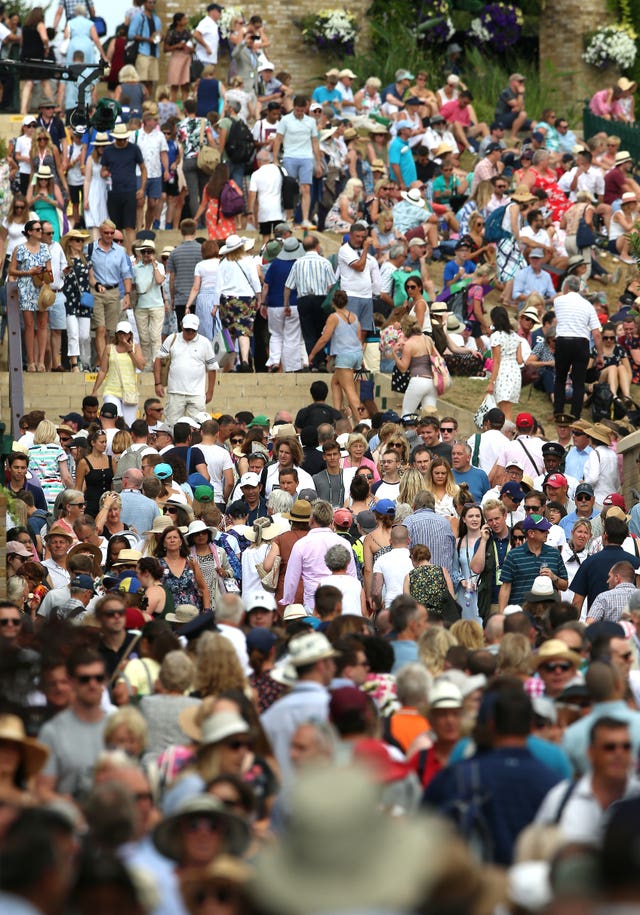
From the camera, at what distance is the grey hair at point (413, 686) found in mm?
9328

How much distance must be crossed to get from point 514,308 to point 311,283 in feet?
13.9

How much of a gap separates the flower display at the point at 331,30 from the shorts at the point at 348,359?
1823 centimetres

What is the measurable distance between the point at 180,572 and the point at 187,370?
567cm

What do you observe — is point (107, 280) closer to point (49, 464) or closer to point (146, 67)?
point (49, 464)

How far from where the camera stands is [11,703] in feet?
27.6

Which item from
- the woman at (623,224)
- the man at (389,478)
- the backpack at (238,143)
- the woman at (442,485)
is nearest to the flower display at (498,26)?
the woman at (623,224)

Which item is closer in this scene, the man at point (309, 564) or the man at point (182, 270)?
the man at point (309, 564)

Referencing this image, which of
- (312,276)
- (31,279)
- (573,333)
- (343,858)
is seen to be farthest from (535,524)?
(343,858)

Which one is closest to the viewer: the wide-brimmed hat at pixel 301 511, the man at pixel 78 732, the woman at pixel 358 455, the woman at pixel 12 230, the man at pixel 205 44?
the man at pixel 78 732

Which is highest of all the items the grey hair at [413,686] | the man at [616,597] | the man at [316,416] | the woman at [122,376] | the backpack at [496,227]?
the backpack at [496,227]

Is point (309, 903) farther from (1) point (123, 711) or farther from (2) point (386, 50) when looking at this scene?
(2) point (386, 50)

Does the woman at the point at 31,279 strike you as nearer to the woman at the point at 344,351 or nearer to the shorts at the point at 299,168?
the woman at the point at 344,351

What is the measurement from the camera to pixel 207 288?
21.6 meters

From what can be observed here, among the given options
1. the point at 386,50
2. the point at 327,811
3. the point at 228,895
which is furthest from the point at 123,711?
the point at 386,50
